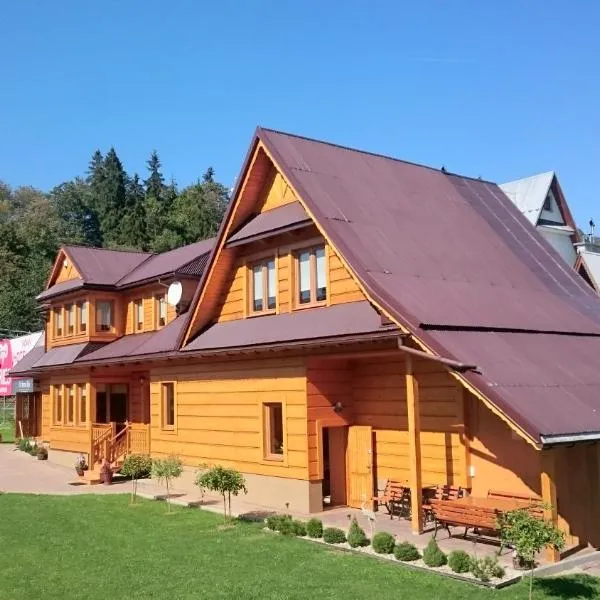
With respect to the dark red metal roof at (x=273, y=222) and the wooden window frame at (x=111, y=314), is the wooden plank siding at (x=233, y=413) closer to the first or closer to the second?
the dark red metal roof at (x=273, y=222)

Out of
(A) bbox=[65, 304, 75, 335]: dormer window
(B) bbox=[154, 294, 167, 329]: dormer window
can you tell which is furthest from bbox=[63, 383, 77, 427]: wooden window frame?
(B) bbox=[154, 294, 167, 329]: dormer window

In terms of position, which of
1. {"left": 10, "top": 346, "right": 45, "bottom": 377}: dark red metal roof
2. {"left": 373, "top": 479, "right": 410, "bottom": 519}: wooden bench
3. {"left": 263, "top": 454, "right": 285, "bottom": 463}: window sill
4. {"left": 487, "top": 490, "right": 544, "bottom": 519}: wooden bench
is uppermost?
{"left": 10, "top": 346, "right": 45, "bottom": 377}: dark red metal roof

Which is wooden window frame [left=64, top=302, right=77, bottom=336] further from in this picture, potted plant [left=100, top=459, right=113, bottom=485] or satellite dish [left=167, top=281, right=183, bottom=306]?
potted plant [left=100, top=459, right=113, bottom=485]

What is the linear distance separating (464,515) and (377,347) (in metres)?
3.83

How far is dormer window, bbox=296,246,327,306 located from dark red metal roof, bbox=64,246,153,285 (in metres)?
13.3

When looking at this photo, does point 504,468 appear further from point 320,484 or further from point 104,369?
point 104,369

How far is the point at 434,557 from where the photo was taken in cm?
1109

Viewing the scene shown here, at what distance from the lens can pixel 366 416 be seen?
16.8 m

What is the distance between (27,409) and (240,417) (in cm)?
2449

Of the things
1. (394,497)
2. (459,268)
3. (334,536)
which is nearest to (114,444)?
(394,497)

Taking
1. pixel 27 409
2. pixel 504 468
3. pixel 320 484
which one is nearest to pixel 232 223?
pixel 320 484

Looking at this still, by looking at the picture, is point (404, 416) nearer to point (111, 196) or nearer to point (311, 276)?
point (311, 276)

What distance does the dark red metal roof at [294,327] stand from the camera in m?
14.8

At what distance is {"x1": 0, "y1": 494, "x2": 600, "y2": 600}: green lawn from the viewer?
10.1m
